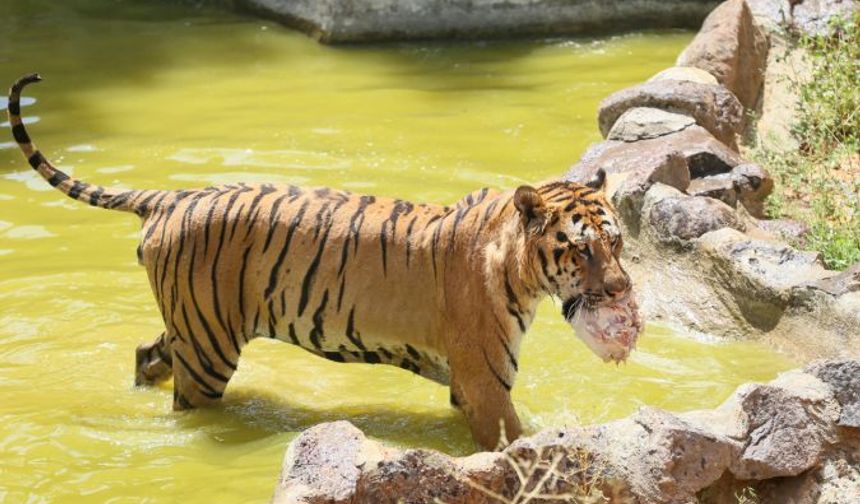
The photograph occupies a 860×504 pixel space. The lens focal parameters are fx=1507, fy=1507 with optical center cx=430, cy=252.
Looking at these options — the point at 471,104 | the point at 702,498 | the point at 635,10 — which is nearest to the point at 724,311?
the point at 702,498

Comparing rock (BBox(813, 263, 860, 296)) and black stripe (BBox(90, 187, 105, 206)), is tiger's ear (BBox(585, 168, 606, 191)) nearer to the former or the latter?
rock (BBox(813, 263, 860, 296))

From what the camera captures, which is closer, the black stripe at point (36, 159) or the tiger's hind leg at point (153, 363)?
the black stripe at point (36, 159)

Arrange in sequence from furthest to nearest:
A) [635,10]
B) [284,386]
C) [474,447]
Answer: [635,10] → [284,386] → [474,447]

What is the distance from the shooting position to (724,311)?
5832mm

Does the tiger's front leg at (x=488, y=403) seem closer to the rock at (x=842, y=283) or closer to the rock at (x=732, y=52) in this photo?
the rock at (x=842, y=283)

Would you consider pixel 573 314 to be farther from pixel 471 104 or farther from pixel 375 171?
pixel 471 104

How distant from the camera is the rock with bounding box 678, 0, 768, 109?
7.81 metres

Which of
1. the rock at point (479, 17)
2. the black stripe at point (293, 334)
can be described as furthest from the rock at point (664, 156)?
the rock at point (479, 17)

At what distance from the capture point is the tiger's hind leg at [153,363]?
539 centimetres

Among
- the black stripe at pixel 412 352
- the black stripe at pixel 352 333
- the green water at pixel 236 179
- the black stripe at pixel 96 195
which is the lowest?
the green water at pixel 236 179

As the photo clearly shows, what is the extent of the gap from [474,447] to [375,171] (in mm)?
3269

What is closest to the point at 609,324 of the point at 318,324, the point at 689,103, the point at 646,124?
the point at 318,324

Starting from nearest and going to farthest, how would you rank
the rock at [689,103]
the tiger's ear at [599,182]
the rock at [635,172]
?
the tiger's ear at [599,182], the rock at [635,172], the rock at [689,103]

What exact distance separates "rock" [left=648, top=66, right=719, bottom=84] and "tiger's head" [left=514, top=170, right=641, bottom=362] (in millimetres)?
3187
